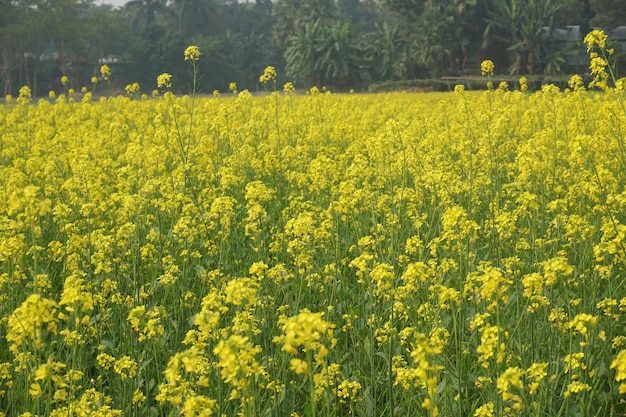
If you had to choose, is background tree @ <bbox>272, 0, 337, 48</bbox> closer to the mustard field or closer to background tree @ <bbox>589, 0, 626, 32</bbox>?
background tree @ <bbox>589, 0, 626, 32</bbox>

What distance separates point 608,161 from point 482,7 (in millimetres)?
30096

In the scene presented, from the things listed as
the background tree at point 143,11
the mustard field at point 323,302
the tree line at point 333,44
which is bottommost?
the mustard field at point 323,302

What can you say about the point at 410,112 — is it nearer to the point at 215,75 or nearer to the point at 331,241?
the point at 331,241

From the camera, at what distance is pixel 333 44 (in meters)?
33.2

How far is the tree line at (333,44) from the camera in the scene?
104 ft

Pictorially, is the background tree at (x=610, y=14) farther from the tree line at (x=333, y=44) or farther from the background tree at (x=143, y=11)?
the background tree at (x=143, y=11)

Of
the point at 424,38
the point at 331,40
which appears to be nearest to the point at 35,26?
the point at 331,40

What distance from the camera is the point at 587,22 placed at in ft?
117

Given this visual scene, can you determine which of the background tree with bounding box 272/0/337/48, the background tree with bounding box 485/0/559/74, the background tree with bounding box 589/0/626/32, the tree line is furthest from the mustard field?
the background tree with bounding box 272/0/337/48

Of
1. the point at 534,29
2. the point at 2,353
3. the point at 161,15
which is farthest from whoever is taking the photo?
the point at 161,15

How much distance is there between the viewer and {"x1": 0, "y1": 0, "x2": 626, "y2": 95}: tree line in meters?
31.7

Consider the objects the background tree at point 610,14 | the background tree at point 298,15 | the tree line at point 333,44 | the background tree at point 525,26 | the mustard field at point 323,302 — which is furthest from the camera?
the background tree at point 298,15

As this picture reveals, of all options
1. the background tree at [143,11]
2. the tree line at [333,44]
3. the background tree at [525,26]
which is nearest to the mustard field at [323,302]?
the background tree at [525,26]

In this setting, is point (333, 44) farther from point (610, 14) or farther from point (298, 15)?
point (610, 14)
